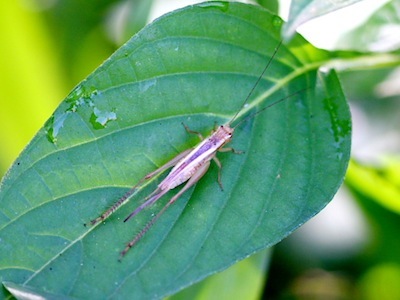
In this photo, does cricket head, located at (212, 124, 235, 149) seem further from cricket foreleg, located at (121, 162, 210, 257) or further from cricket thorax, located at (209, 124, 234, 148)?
cricket foreleg, located at (121, 162, 210, 257)

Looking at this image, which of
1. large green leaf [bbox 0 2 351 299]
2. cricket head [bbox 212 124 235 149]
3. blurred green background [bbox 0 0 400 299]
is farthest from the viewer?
blurred green background [bbox 0 0 400 299]

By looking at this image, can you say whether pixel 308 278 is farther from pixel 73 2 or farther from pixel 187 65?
pixel 73 2

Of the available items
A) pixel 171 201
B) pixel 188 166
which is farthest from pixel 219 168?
pixel 171 201

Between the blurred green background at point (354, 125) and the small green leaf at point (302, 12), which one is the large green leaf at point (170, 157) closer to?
the small green leaf at point (302, 12)

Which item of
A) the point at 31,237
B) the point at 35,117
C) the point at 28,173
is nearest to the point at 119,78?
the point at 28,173

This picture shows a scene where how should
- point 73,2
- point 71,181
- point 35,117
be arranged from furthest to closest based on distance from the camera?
point 73,2
point 35,117
point 71,181

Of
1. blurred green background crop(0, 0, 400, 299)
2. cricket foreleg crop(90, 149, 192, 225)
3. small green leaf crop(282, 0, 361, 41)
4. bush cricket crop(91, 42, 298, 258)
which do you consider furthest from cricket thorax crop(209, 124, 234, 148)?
blurred green background crop(0, 0, 400, 299)

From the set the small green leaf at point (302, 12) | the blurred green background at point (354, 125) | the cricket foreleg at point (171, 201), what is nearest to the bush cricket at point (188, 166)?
the cricket foreleg at point (171, 201)
